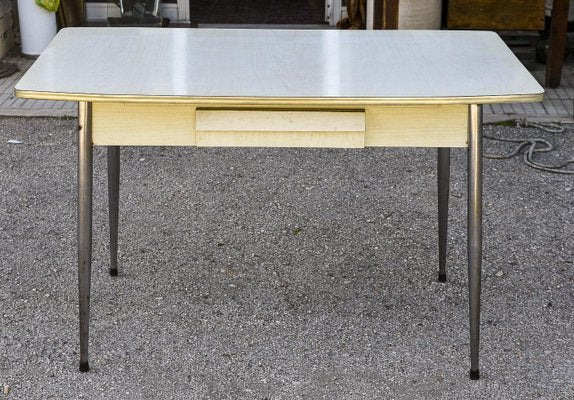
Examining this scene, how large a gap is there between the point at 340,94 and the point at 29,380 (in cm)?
133

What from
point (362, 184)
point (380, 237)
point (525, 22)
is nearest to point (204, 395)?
point (380, 237)

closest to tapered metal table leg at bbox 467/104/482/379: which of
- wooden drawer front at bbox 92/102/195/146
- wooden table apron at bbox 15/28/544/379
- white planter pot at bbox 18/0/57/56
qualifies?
wooden table apron at bbox 15/28/544/379

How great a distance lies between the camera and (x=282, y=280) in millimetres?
3836

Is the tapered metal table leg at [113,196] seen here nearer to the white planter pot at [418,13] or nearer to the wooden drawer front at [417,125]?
the wooden drawer front at [417,125]

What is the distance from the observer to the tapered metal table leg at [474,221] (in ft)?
9.36

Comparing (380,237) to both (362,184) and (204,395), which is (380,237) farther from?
(204,395)

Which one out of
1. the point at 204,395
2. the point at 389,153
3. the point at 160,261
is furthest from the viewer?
the point at 389,153

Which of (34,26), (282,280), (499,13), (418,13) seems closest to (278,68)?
(282,280)

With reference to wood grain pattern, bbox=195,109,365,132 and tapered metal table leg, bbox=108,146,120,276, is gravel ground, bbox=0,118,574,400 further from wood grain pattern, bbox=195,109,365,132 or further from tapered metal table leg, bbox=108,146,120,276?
wood grain pattern, bbox=195,109,365,132

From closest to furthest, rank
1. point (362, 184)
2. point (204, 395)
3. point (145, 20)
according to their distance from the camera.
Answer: point (204, 395) → point (362, 184) → point (145, 20)

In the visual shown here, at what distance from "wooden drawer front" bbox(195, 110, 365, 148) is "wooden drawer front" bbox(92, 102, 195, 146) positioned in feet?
0.16

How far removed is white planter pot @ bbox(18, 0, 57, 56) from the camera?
6.65m

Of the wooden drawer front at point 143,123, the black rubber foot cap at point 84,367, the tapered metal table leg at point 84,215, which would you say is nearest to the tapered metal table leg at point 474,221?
the wooden drawer front at point 143,123

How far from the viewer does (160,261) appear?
3971 mm
